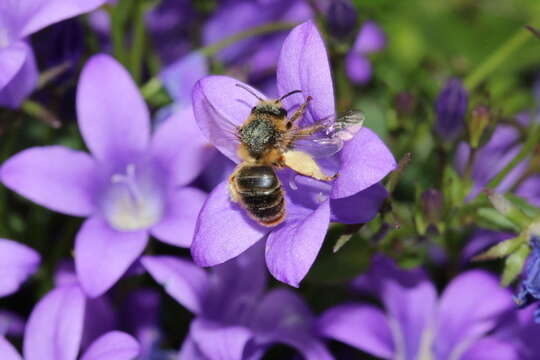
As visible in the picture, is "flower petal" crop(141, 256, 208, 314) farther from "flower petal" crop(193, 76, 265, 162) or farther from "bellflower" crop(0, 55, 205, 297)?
"flower petal" crop(193, 76, 265, 162)

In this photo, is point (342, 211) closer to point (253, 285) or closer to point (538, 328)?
point (253, 285)

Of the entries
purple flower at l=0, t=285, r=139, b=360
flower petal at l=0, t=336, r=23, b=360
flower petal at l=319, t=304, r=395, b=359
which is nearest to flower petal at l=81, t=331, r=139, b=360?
purple flower at l=0, t=285, r=139, b=360

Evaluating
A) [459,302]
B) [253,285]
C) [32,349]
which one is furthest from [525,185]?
[32,349]

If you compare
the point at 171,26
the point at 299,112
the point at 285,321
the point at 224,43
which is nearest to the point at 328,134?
the point at 299,112

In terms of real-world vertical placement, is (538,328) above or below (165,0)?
below

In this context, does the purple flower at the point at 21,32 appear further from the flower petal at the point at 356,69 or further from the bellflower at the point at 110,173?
the flower petal at the point at 356,69

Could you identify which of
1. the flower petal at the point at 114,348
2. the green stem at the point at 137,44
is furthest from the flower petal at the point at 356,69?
the flower petal at the point at 114,348

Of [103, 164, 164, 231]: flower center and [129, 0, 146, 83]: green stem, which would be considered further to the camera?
[129, 0, 146, 83]: green stem
